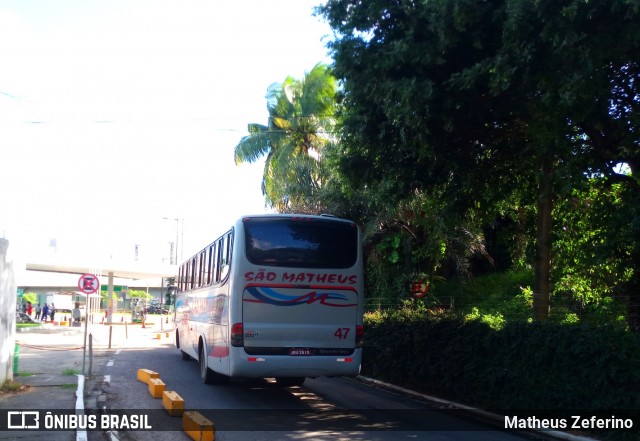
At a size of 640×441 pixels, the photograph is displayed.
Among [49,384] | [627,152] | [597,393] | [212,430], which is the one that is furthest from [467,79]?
[49,384]

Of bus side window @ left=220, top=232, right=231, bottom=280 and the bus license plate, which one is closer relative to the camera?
the bus license plate

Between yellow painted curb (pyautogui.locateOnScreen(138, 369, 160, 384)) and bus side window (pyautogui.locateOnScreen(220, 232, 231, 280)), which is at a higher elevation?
bus side window (pyautogui.locateOnScreen(220, 232, 231, 280))

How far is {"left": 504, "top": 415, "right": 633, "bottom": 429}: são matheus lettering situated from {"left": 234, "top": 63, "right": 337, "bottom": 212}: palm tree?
57.8ft

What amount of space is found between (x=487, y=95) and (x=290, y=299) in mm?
5300

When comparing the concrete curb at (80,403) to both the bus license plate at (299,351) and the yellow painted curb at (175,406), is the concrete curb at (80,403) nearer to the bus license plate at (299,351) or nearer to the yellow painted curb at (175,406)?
the yellow painted curb at (175,406)

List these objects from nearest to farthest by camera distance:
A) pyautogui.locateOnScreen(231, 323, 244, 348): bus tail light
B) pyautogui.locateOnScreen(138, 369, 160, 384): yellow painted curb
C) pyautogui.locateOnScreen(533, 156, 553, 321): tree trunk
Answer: pyautogui.locateOnScreen(231, 323, 244, 348): bus tail light → pyautogui.locateOnScreen(533, 156, 553, 321): tree trunk → pyautogui.locateOnScreen(138, 369, 160, 384): yellow painted curb

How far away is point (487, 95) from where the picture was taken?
1229cm

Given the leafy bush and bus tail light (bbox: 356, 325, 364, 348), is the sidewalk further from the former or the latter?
the leafy bush

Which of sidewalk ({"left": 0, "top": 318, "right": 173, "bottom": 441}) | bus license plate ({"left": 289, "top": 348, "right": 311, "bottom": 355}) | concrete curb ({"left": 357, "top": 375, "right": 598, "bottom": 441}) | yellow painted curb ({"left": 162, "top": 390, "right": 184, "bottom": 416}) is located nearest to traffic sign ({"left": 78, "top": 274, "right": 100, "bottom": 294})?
sidewalk ({"left": 0, "top": 318, "right": 173, "bottom": 441})

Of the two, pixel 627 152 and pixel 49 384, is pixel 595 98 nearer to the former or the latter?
pixel 627 152

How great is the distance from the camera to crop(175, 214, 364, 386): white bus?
12406mm

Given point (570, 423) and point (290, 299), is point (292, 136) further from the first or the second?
point (570, 423)

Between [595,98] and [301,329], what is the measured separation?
6528 mm

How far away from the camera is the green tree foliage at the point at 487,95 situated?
32.6 feet
